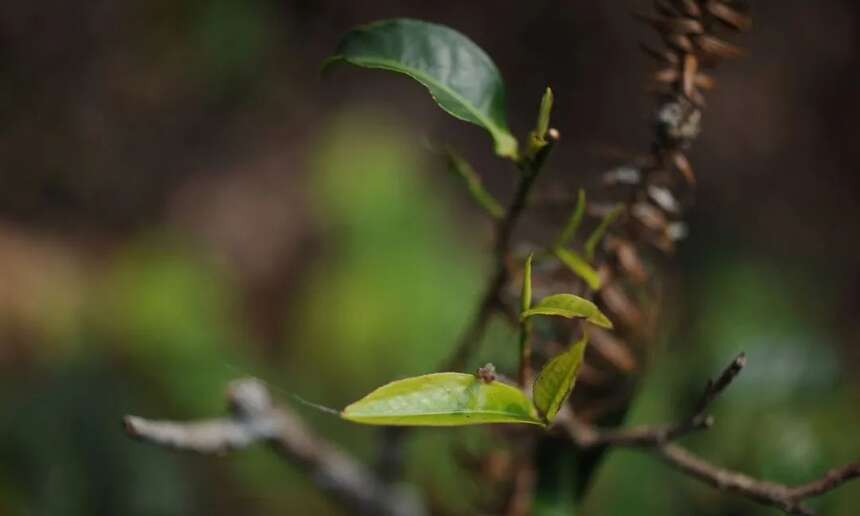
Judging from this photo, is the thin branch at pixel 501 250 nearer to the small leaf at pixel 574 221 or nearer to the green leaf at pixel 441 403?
the small leaf at pixel 574 221

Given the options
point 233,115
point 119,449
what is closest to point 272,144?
point 233,115

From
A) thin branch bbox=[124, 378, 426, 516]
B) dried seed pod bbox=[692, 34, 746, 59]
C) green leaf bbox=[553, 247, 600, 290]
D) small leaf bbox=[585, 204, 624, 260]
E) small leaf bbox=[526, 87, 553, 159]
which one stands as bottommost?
thin branch bbox=[124, 378, 426, 516]

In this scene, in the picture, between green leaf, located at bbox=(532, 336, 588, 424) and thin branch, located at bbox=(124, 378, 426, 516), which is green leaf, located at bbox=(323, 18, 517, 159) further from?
thin branch, located at bbox=(124, 378, 426, 516)

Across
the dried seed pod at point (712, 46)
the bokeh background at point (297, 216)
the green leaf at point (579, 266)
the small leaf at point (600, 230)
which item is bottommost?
the bokeh background at point (297, 216)

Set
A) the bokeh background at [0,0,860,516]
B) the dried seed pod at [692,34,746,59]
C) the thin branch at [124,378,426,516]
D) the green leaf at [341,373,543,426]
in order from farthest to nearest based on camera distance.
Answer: the bokeh background at [0,0,860,516] < the thin branch at [124,378,426,516] < the dried seed pod at [692,34,746,59] < the green leaf at [341,373,543,426]

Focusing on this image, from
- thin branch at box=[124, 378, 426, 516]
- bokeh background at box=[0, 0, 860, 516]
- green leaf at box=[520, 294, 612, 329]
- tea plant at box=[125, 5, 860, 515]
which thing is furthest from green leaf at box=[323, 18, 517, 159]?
bokeh background at box=[0, 0, 860, 516]

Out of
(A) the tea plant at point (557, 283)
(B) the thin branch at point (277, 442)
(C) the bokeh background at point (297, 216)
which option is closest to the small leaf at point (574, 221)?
(A) the tea plant at point (557, 283)
